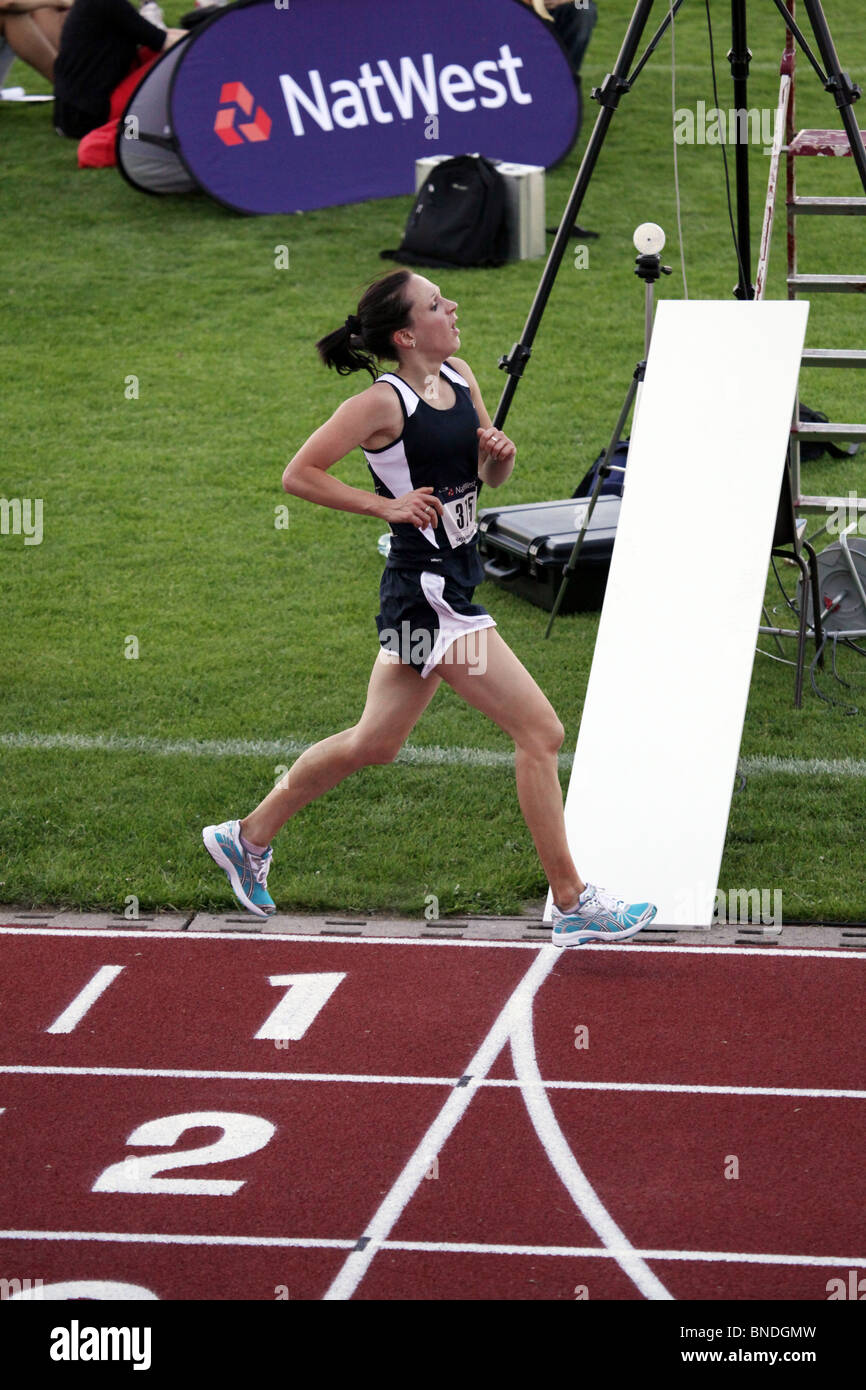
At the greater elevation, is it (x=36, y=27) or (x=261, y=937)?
(x=36, y=27)

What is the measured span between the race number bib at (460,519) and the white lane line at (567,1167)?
57.6 inches

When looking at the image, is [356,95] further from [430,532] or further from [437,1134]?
[437,1134]

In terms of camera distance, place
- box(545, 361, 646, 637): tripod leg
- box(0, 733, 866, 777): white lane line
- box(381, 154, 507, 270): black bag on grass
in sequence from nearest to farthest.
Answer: box(0, 733, 866, 777): white lane line, box(545, 361, 646, 637): tripod leg, box(381, 154, 507, 270): black bag on grass

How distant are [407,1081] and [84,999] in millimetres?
1156

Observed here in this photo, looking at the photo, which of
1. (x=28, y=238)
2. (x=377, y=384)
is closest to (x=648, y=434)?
(x=377, y=384)

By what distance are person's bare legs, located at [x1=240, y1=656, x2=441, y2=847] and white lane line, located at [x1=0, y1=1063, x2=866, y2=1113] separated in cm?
101

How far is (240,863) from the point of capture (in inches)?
227

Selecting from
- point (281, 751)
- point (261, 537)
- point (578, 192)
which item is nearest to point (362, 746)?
point (281, 751)

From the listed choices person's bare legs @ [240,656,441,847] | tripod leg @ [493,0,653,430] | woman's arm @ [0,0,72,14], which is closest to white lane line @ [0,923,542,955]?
person's bare legs @ [240,656,441,847]

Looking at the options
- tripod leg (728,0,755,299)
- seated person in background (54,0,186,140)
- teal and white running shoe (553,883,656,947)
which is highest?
seated person in background (54,0,186,140)

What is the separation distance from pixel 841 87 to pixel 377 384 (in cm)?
259

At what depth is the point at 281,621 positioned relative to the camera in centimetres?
852

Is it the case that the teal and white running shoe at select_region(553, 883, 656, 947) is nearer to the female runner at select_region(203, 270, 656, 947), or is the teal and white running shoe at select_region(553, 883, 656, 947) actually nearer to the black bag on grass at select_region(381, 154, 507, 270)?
the female runner at select_region(203, 270, 656, 947)

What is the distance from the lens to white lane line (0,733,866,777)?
686 cm
